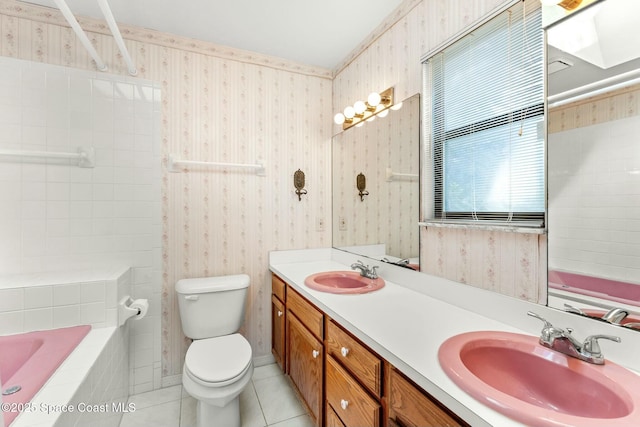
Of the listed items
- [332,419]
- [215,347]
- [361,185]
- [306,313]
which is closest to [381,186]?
[361,185]

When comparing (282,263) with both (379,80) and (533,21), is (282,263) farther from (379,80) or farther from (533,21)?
(533,21)

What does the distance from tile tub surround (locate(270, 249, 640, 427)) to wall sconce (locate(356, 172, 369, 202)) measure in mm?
574

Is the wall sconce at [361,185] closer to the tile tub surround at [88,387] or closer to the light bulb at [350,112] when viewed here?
the light bulb at [350,112]

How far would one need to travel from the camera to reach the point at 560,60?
0.99 meters

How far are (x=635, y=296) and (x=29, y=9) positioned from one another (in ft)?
10.2

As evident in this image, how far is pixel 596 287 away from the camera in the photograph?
915 mm

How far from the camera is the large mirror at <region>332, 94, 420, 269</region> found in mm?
1629

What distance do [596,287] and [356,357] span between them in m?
0.83

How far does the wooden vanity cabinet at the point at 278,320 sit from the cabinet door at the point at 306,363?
11 centimetres

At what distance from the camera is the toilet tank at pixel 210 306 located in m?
1.88

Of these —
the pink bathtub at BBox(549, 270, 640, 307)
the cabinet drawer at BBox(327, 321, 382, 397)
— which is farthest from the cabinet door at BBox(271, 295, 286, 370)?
the pink bathtub at BBox(549, 270, 640, 307)

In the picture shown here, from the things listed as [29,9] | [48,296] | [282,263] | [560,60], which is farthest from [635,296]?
[29,9]

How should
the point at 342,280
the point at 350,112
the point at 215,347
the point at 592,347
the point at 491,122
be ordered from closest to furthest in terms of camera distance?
the point at 592,347
the point at 491,122
the point at 215,347
the point at 342,280
the point at 350,112

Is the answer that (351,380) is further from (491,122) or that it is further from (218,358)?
(491,122)
